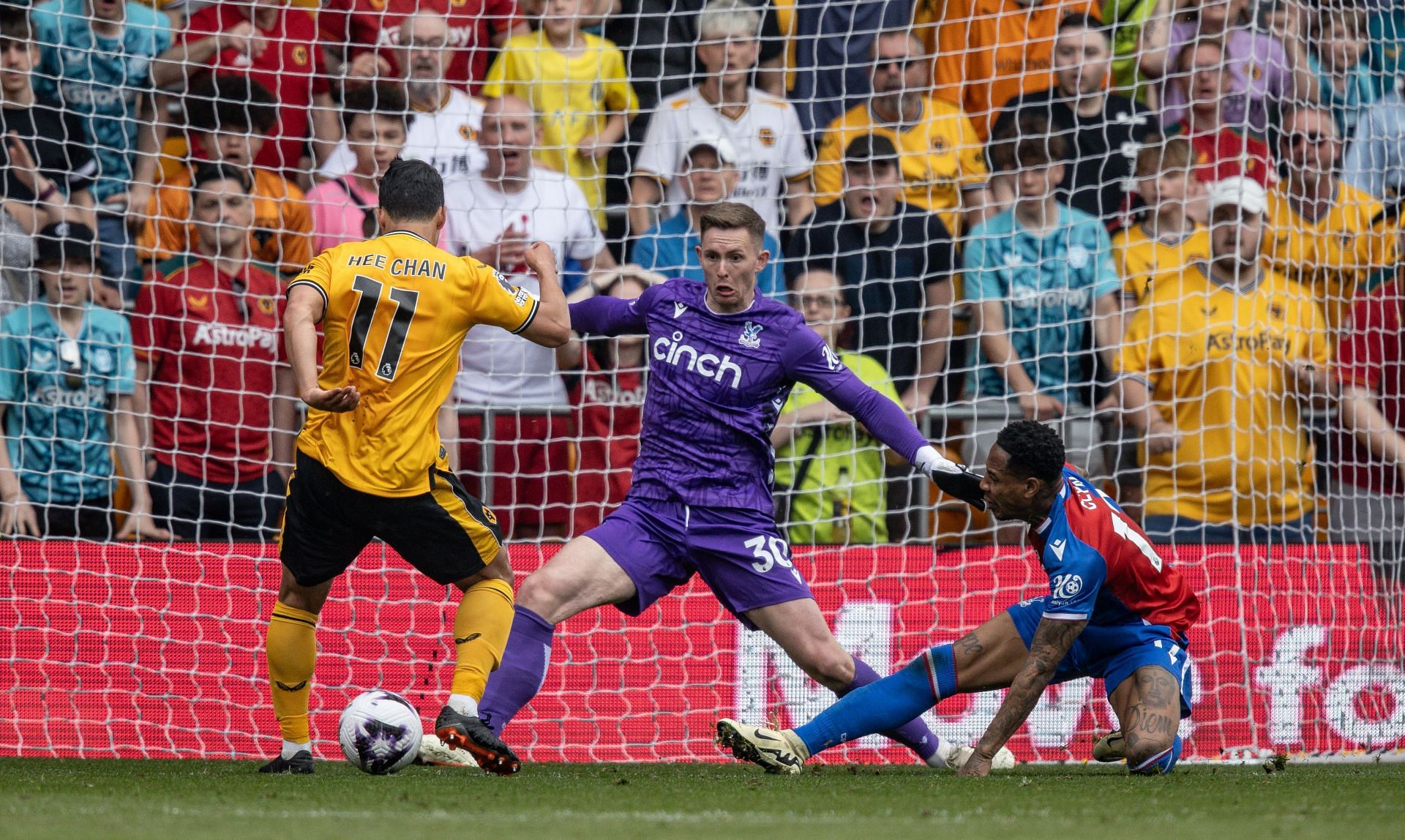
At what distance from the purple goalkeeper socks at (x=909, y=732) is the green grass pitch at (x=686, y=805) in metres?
0.13

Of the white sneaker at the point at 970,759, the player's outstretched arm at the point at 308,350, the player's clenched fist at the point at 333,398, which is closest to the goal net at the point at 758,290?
A: the white sneaker at the point at 970,759

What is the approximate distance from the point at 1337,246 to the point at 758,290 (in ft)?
11.1

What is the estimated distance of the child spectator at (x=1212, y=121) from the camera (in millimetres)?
7984

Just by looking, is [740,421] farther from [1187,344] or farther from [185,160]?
[185,160]

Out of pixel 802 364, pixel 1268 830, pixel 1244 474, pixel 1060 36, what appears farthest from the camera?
pixel 1060 36

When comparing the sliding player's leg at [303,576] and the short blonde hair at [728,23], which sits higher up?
the short blonde hair at [728,23]

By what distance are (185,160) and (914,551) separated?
4.30 meters

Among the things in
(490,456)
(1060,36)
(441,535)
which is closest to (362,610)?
(490,456)

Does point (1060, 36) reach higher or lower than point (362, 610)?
higher

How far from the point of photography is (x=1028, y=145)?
8.48 m

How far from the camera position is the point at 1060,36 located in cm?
854

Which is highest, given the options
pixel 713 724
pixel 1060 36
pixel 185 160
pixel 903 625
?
pixel 1060 36

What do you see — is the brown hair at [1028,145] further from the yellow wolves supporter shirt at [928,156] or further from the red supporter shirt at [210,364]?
the red supporter shirt at [210,364]

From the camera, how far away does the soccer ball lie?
469 centimetres
